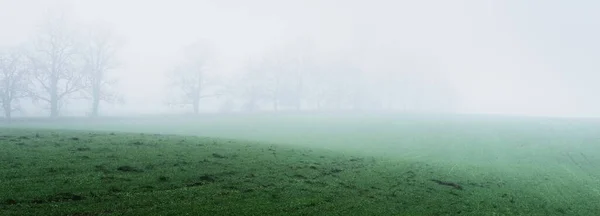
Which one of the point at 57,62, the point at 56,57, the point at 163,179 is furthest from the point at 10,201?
the point at 57,62

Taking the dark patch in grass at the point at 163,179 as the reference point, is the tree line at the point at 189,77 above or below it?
above

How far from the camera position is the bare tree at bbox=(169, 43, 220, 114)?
86875 mm

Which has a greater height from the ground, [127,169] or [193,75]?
[193,75]

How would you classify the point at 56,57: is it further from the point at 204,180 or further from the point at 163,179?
the point at 204,180

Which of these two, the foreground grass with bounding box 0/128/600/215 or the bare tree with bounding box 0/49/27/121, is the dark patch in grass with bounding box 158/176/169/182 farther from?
the bare tree with bounding box 0/49/27/121

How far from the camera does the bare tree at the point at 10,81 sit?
54625 millimetres

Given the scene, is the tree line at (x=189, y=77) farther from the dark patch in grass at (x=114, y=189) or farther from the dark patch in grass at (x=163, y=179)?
the dark patch in grass at (x=114, y=189)

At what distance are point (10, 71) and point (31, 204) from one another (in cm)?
5285

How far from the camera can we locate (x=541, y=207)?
2175 centimetres

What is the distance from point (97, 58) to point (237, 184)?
62.1 m

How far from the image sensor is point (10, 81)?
5762 cm

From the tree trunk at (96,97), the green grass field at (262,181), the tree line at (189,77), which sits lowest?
the green grass field at (262,181)

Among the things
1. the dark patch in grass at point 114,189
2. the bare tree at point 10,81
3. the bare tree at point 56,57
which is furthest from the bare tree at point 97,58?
the dark patch in grass at point 114,189

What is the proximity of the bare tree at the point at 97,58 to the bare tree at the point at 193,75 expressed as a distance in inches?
605
